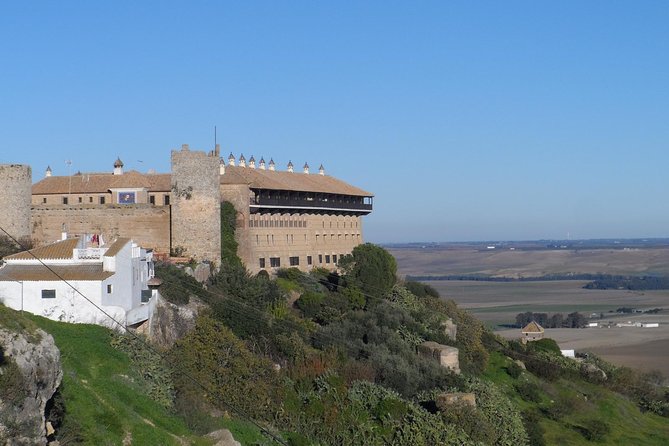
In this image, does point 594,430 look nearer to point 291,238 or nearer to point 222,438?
point 291,238

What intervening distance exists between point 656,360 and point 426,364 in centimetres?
3945

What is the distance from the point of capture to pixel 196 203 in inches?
1788

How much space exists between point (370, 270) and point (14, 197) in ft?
54.7

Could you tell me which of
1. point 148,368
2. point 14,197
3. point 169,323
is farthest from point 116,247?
point 14,197

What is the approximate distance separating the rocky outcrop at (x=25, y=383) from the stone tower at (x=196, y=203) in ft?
75.3

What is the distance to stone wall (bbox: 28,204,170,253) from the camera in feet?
155

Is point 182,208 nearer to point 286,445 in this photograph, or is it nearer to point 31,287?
point 31,287

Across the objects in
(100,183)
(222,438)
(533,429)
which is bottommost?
(533,429)

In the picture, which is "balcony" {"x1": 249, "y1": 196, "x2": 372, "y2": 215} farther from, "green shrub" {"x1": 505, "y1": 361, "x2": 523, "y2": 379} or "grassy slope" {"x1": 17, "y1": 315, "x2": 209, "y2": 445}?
"grassy slope" {"x1": 17, "y1": 315, "x2": 209, "y2": 445}

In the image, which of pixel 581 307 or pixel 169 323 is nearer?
pixel 169 323

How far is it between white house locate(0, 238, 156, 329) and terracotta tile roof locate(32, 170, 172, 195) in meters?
14.2

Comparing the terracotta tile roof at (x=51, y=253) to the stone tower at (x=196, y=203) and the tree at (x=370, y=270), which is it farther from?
the tree at (x=370, y=270)

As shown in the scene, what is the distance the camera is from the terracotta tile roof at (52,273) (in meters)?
Answer: 33.1

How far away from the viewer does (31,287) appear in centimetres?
3288
